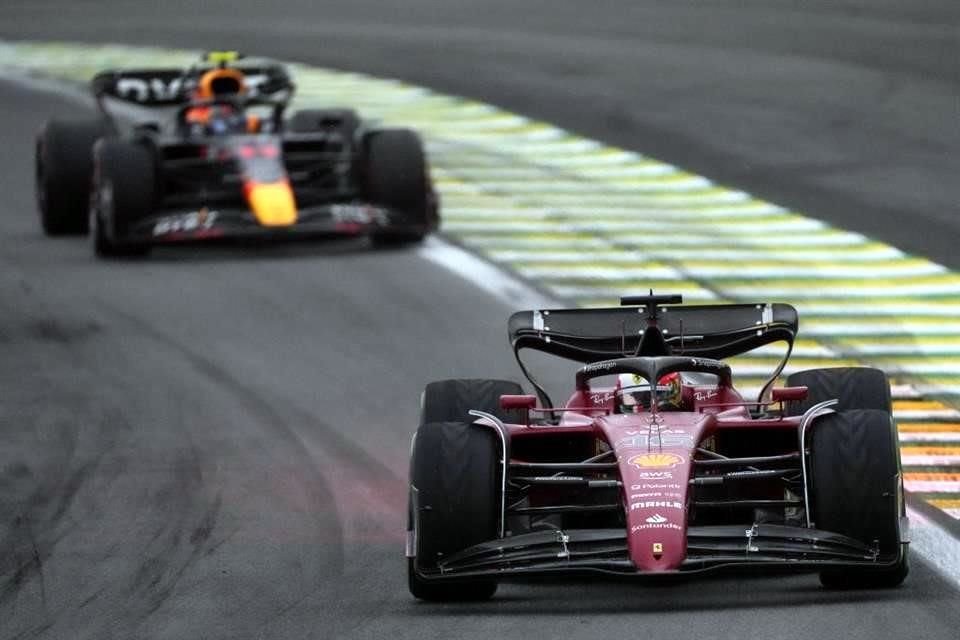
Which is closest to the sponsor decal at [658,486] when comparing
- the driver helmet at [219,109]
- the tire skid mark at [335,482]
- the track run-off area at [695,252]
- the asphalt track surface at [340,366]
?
the asphalt track surface at [340,366]

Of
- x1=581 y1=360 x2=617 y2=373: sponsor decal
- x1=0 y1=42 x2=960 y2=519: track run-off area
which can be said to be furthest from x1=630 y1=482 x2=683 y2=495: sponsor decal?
x1=0 y1=42 x2=960 y2=519: track run-off area

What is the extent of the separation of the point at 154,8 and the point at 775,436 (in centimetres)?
3170

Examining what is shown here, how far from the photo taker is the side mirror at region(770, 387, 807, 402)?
32.3 feet

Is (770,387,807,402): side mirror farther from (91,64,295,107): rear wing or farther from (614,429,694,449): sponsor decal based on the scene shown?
(91,64,295,107): rear wing

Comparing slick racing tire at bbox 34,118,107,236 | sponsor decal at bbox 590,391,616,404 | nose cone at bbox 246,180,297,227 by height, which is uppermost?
sponsor decal at bbox 590,391,616,404

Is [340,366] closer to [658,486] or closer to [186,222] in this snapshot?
[186,222]

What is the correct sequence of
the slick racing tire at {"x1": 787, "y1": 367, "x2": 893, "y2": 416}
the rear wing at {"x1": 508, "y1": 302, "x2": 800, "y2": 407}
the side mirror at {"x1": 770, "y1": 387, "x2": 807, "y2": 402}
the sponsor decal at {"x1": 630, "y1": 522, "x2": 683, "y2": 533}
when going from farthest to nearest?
1. the rear wing at {"x1": 508, "y1": 302, "x2": 800, "y2": 407}
2. the slick racing tire at {"x1": 787, "y1": 367, "x2": 893, "y2": 416}
3. the side mirror at {"x1": 770, "y1": 387, "x2": 807, "y2": 402}
4. the sponsor decal at {"x1": 630, "y1": 522, "x2": 683, "y2": 533}

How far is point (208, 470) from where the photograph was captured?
12.3m

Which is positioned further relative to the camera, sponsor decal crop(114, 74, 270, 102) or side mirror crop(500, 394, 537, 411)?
sponsor decal crop(114, 74, 270, 102)

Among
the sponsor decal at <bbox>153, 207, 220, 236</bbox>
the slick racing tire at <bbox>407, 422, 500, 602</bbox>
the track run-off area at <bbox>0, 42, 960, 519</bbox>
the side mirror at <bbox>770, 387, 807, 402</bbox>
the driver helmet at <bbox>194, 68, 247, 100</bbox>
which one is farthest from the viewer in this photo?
the driver helmet at <bbox>194, 68, 247, 100</bbox>

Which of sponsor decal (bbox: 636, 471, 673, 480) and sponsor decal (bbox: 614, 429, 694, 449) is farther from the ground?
sponsor decal (bbox: 614, 429, 694, 449)

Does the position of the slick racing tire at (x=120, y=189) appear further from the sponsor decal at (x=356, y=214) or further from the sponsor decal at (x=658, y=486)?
the sponsor decal at (x=658, y=486)

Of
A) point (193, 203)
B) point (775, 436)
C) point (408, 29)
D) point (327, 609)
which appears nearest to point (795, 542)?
point (775, 436)

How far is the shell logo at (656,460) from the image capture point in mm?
9117
